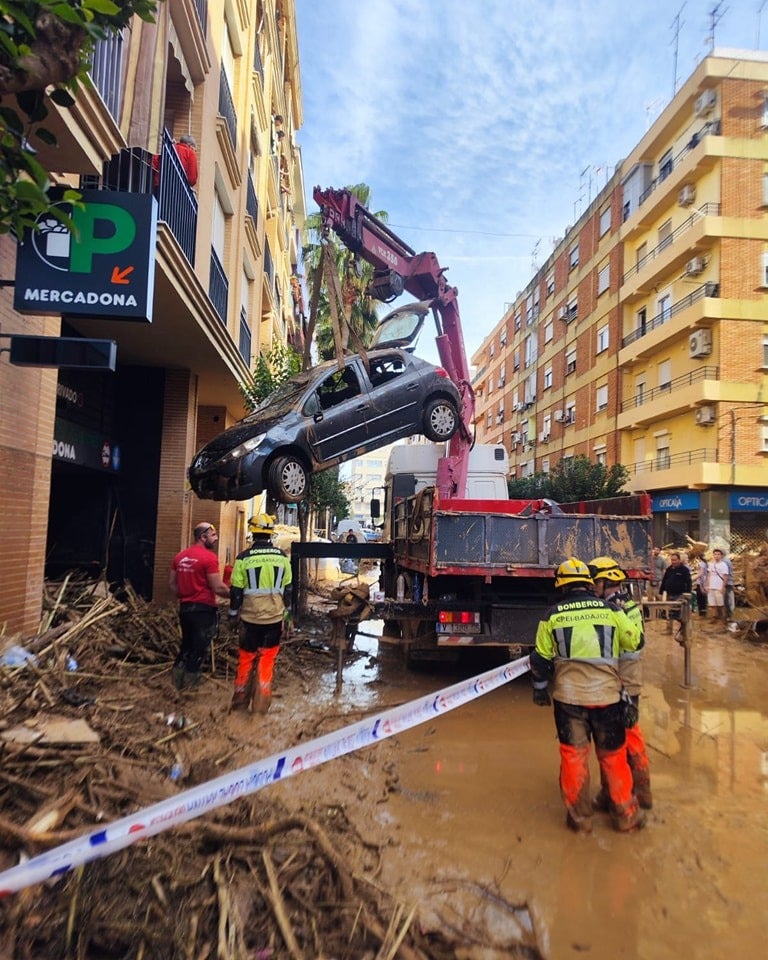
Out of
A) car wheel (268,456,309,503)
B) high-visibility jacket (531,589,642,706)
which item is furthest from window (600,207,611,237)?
high-visibility jacket (531,589,642,706)

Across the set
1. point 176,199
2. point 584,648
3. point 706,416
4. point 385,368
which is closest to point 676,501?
point 706,416

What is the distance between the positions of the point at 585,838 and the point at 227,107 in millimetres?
14163

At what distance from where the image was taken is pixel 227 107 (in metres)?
13.4

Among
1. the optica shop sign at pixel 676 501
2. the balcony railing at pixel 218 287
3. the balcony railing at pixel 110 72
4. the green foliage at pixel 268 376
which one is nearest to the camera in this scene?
the balcony railing at pixel 110 72

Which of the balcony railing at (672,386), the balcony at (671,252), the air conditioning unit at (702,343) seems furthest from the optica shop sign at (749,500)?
the balcony at (671,252)

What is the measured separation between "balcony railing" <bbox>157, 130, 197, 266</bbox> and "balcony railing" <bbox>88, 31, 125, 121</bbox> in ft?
6.36

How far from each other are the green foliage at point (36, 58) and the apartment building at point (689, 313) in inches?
916

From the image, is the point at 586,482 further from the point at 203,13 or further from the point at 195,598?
the point at 195,598

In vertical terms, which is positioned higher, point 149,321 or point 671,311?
point 671,311

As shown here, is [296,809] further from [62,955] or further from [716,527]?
[716,527]

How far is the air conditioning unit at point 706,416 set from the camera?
22.9 m

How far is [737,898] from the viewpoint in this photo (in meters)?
3.24

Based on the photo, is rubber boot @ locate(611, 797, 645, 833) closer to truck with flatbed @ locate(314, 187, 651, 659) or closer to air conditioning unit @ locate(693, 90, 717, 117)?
truck with flatbed @ locate(314, 187, 651, 659)

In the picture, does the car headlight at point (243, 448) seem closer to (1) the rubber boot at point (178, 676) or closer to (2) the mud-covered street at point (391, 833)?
(1) the rubber boot at point (178, 676)
